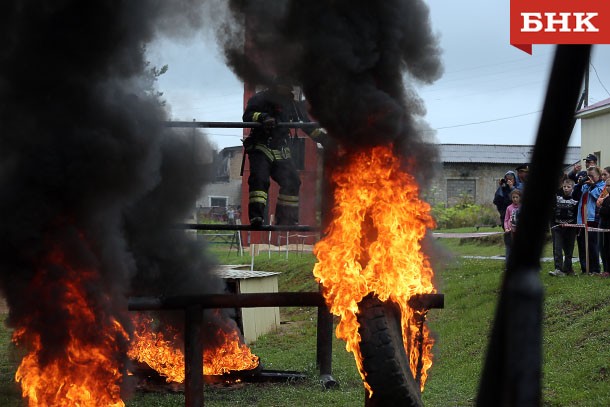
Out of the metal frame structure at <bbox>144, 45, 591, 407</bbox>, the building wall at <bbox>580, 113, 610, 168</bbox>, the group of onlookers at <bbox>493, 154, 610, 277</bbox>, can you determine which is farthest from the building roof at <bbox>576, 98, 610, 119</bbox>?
the metal frame structure at <bbox>144, 45, 591, 407</bbox>

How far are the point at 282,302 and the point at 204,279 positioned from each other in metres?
2.58

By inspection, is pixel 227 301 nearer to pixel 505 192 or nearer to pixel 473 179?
pixel 505 192

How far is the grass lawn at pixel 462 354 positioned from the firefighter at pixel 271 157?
5.56ft

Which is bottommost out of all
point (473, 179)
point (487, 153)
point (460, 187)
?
point (460, 187)

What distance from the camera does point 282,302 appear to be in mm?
6344

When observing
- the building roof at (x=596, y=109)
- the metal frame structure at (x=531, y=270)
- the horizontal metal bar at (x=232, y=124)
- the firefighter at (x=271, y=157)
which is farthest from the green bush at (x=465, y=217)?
the metal frame structure at (x=531, y=270)

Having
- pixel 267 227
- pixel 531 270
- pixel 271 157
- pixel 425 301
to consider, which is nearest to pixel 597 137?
pixel 271 157

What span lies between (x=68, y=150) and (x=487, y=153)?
40571mm

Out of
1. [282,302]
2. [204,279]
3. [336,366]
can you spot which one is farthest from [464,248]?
[282,302]

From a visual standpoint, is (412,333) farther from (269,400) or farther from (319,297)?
(269,400)

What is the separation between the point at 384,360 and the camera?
213 inches

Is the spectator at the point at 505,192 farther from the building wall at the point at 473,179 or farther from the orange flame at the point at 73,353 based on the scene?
the building wall at the point at 473,179

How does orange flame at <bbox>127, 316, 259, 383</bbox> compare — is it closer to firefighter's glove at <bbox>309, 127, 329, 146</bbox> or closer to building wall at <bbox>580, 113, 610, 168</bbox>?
firefighter's glove at <bbox>309, 127, 329, 146</bbox>

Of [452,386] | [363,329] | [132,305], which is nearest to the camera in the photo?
[363,329]
